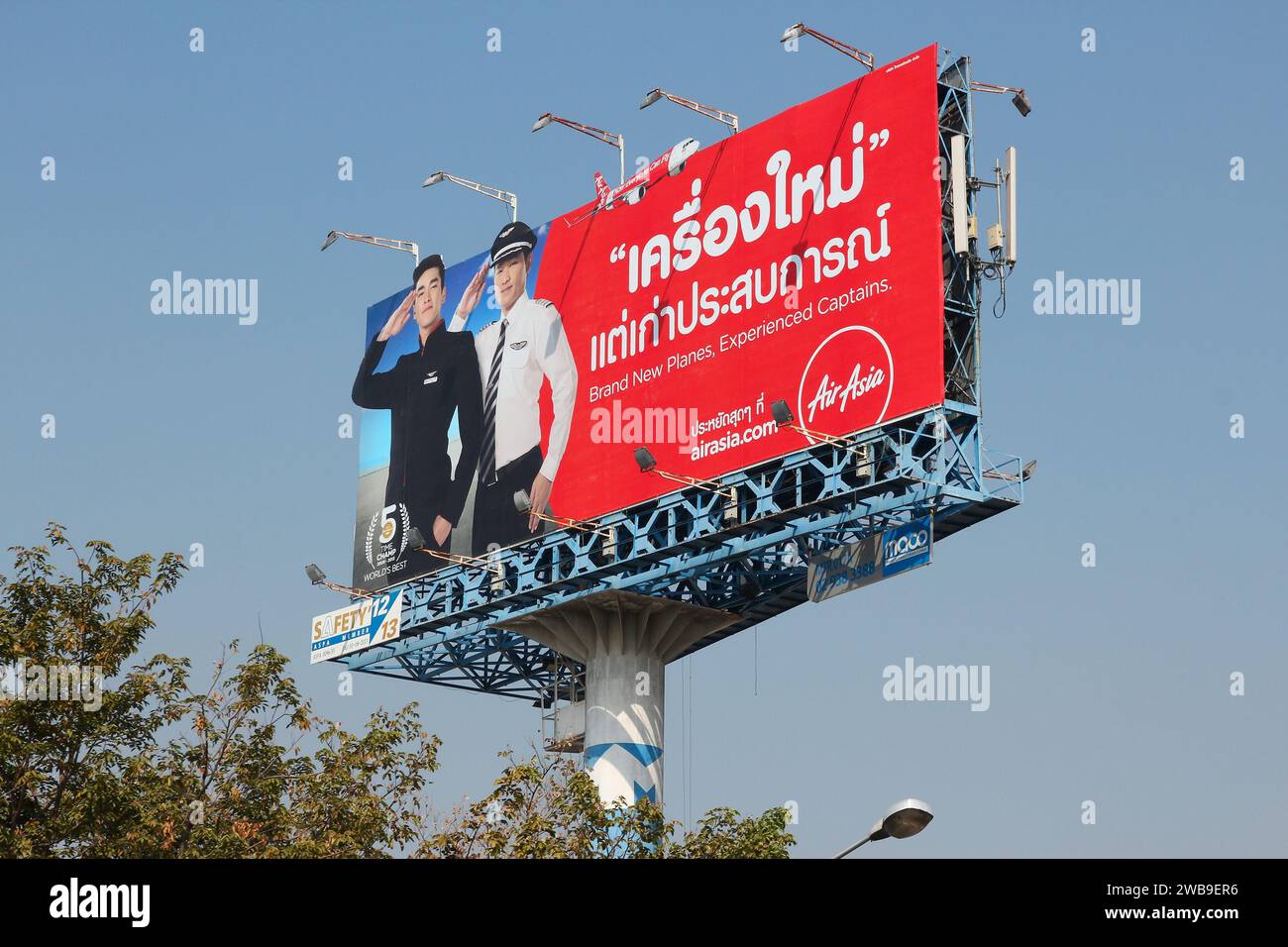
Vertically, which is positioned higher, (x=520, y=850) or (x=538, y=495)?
(x=538, y=495)

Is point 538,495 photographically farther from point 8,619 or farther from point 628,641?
point 8,619

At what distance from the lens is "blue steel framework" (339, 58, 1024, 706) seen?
47.0 metres

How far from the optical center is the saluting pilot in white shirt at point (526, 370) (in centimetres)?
5506

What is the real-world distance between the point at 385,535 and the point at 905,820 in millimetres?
38220

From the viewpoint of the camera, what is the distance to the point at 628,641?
55312mm

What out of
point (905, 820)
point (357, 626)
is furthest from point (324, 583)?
point (905, 820)

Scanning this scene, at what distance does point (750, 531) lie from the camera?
163 feet

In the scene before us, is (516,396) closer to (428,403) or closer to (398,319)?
(428,403)

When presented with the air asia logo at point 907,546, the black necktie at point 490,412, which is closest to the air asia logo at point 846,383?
the air asia logo at point 907,546
